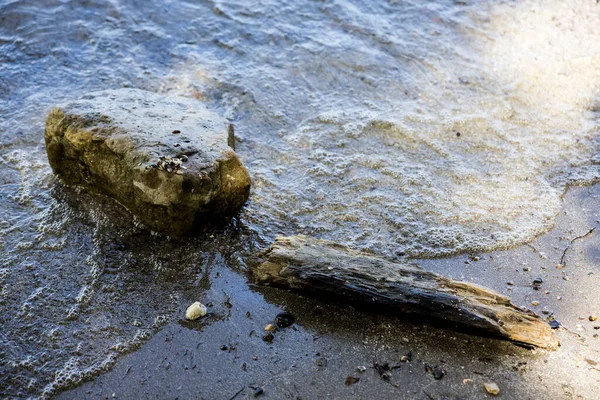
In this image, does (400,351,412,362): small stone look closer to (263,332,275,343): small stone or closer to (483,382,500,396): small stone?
(483,382,500,396): small stone

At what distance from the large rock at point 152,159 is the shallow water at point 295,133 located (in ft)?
0.52

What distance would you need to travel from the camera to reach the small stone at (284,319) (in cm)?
286

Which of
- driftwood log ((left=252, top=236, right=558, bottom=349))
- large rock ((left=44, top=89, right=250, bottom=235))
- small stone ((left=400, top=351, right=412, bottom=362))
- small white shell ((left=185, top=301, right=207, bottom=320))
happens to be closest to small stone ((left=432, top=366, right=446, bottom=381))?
small stone ((left=400, top=351, right=412, bottom=362))

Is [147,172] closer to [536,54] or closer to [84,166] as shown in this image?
[84,166]

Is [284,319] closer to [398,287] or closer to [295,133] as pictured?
[398,287]

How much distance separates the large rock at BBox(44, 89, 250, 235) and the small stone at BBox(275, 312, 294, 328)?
2.80 ft

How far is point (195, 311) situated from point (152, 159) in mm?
957

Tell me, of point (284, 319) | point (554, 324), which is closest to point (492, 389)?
point (554, 324)

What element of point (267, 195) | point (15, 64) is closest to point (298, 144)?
point (267, 195)

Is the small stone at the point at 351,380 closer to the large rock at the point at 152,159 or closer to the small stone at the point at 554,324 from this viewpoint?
the small stone at the point at 554,324

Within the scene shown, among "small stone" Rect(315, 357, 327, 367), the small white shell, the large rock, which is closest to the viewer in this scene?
"small stone" Rect(315, 357, 327, 367)

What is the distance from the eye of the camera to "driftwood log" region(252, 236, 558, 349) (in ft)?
8.90

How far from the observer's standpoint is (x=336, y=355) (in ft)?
8.86

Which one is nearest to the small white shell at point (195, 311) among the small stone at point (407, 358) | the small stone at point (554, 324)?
the small stone at point (407, 358)
